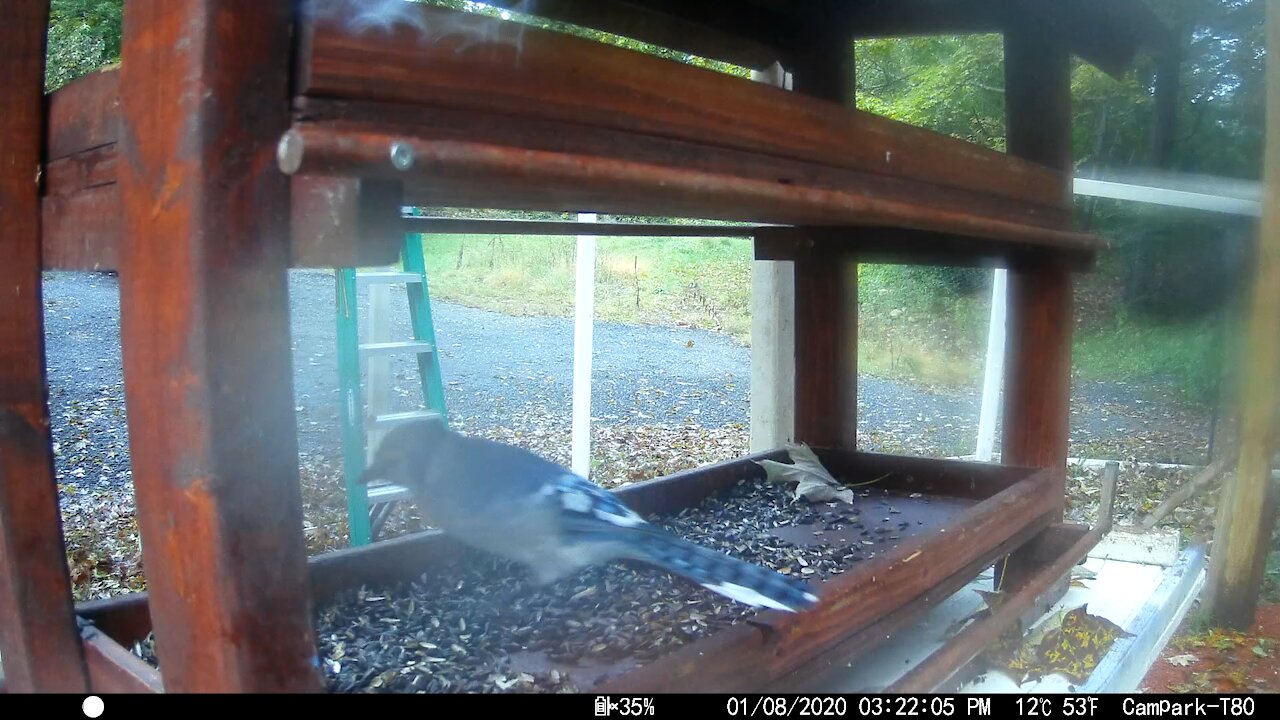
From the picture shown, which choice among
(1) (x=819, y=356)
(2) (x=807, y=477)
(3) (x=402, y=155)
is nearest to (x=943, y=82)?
(1) (x=819, y=356)

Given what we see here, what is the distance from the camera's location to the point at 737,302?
9.03m

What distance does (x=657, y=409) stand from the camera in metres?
6.62

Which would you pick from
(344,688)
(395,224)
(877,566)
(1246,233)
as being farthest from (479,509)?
(1246,233)

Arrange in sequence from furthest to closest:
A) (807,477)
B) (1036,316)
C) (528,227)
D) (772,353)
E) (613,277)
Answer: (613,277) < (772,353) < (1036,316) < (807,477) < (528,227)

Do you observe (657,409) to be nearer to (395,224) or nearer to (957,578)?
(957,578)

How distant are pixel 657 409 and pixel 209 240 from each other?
19.0ft

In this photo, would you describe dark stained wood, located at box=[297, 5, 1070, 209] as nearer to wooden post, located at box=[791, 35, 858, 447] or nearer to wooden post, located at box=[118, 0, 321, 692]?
wooden post, located at box=[118, 0, 321, 692]

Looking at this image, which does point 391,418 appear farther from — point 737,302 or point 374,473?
point 737,302

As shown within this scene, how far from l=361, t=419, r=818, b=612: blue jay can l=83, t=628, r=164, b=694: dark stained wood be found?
680 mm

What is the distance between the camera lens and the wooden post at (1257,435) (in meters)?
4.28

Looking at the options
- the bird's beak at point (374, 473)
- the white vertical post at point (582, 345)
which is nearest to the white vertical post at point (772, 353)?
the white vertical post at point (582, 345)

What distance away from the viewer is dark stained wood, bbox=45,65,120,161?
111 centimetres

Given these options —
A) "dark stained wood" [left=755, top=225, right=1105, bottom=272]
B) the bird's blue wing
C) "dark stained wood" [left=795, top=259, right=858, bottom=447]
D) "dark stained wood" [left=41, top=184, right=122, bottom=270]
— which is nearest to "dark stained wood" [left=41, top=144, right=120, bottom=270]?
"dark stained wood" [left=41, top=184, right=122, bottom=270]

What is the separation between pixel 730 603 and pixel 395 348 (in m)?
2.48
